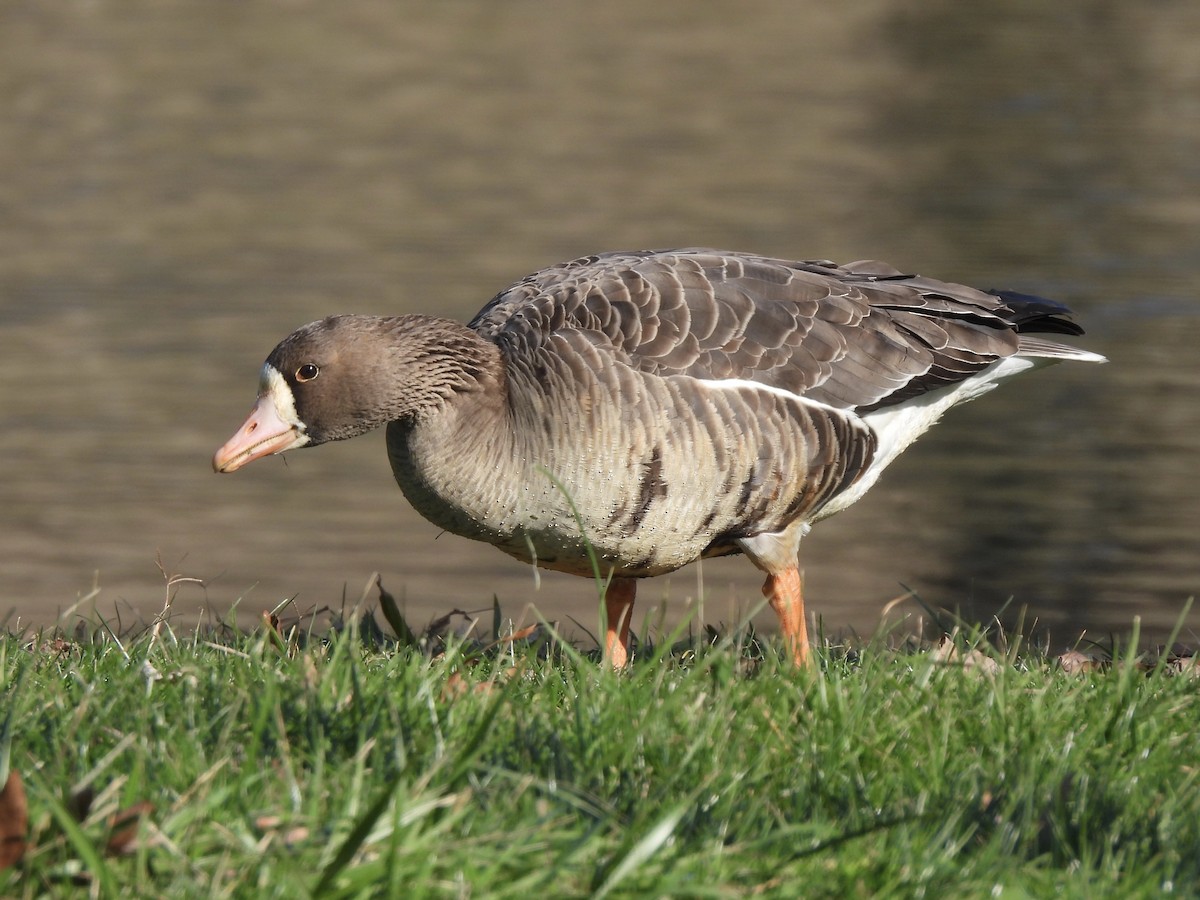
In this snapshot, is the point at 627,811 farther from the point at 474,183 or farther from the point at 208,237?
the point at 474,183

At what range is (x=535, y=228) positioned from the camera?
812 inches

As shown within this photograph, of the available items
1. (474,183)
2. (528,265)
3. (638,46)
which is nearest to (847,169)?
(474,183)

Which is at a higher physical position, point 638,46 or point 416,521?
point 638,46

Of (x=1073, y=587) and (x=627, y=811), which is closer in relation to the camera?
(x=627, y=811)

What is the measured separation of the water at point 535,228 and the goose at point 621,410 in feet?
1.99

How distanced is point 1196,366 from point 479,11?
81.1 feet

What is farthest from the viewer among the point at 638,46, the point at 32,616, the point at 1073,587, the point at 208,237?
the point at 638,46

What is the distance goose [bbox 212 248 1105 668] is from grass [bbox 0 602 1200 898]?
1244 millimetres

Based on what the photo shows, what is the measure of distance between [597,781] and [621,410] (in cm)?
239

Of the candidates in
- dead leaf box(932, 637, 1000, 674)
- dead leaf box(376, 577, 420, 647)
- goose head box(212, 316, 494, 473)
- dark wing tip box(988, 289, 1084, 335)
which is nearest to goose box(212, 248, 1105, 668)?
goose head box(212, 316, 494, 473)

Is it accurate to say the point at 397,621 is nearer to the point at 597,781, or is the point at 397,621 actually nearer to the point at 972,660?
the point at 972,660

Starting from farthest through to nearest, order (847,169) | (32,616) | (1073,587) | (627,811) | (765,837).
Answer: (847,169), (1073,587), (32,616), (627,811), (765,837)

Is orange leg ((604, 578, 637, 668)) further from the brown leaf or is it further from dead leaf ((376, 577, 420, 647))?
the brown leaf

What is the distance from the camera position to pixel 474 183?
2389cm
